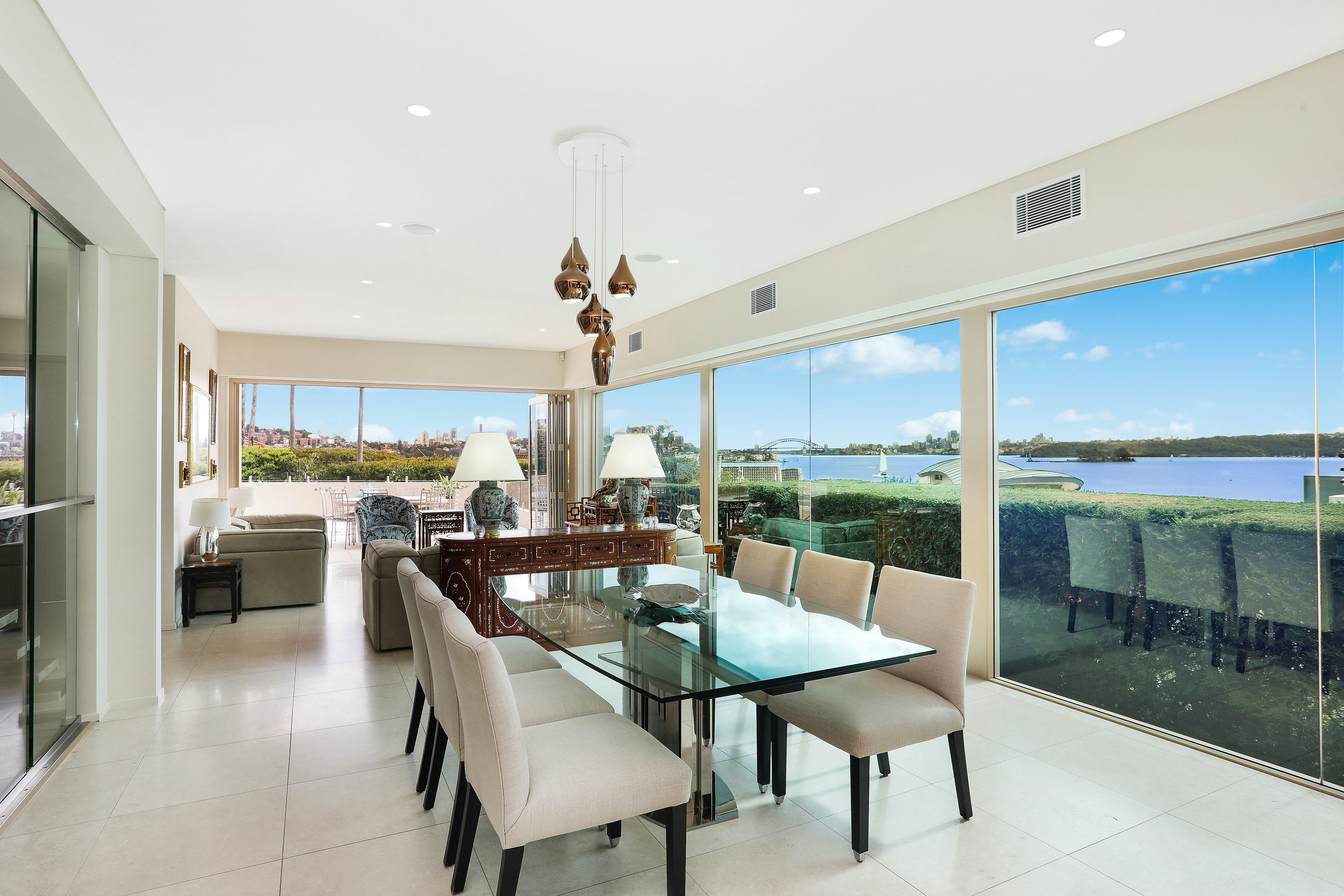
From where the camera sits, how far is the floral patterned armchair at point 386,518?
8.33 m

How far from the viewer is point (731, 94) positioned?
2717 mm

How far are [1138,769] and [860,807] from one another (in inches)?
59.9

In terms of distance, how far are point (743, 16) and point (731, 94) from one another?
48cm

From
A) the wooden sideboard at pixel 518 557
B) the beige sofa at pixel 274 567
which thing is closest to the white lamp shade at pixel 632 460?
the wooden sideboard at pixel 518 557

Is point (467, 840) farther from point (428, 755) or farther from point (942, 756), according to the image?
point (942, 756)

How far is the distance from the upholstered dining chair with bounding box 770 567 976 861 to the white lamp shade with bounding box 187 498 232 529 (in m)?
5.01

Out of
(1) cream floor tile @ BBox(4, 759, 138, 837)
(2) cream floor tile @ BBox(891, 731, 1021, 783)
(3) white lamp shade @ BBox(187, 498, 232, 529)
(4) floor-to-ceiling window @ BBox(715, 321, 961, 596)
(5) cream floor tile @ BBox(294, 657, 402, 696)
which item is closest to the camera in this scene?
(1) cream floor tile @ BBox(4, 759, 138, 837)

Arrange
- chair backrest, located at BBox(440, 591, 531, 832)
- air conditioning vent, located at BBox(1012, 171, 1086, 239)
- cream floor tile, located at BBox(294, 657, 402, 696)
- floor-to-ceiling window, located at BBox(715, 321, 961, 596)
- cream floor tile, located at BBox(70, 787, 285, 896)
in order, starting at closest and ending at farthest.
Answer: chair backrest, located at BBox(440, 591, 531, 832), cream floor tile, located at BBox(70, 787, 285, 896), air conditioning vent, located at BBox(1012, 171, 1086, 239), cream floor tile, located at BBox(294, 657, 402, 696), floor-to-ceiling window, located at BBox(715, 321, 961, 596)

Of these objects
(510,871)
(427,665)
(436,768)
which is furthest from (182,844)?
(510,871)

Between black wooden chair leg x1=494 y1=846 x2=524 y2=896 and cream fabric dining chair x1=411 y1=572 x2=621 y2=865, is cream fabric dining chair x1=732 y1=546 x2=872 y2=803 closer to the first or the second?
cream fabric dining chair x1=411 y1=572 x2=621 y2=865

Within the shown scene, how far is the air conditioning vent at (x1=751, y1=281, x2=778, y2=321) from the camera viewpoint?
17.4ft

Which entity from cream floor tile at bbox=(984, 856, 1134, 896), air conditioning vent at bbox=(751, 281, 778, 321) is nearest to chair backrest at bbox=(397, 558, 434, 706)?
cream floor tile at bbox=(984, 856, 1134, 896)

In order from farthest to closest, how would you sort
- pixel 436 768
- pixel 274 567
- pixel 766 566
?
pixel 274 567 → pixel 766 566 → pixel 436 768

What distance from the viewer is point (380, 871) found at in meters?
2.26
